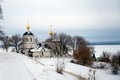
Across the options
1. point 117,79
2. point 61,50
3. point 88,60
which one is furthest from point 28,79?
point 61,50

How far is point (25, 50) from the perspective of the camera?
275ft

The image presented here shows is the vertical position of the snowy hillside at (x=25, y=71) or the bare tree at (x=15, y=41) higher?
the bare tree at (x=15, y=41)

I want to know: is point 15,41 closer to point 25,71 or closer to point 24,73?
point 25,71

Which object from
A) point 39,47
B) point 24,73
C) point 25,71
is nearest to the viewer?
point 24,73

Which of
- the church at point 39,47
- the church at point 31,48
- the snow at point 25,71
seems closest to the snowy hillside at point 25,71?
the snow at point 25,71

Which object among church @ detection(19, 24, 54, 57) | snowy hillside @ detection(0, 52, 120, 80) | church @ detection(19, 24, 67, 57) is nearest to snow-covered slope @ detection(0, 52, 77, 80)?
snowy hillside @ detection(0, 52, 120, 80)

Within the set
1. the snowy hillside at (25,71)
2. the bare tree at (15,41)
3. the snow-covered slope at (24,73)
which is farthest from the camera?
the bare tree at (15,41)

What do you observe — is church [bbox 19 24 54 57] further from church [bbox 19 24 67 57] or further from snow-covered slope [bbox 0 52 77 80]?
snow-covered slope [bbox 0 52 77 80]

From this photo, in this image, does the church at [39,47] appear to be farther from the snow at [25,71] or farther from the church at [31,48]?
the snow at [25,71]

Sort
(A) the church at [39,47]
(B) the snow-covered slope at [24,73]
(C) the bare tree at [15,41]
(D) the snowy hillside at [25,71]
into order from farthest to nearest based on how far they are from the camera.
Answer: (C) the bare tree at [15,41] → (A) the church at [39,47] → (D) the snowy hillside at [25,71] → (B) the snow-covered slope at [24,73]

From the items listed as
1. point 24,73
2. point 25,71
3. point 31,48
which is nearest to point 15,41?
point 31,48

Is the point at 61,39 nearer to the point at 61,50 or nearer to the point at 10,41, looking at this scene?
the point at 61,50

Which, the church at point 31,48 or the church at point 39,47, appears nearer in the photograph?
the church at point 39,47

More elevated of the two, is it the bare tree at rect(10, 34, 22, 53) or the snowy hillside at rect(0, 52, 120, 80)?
the bare tree at rect(10, 34, 22, 53)
